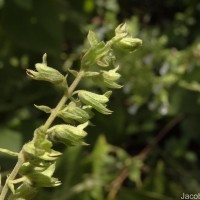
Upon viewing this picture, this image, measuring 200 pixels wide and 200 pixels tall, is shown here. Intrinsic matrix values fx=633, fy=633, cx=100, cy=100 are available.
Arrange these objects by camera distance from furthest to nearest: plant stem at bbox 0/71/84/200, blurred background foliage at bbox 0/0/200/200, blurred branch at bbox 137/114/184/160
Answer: blurred branch at bbox 137/114/184/160 → blurred background foliage at bbox 0/0/200/200 → plant stem at bbox 0/71/84/200

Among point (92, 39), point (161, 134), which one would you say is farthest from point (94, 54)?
point (161, 134)

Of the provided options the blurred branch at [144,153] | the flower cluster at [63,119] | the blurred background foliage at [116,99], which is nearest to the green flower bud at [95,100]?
the flower cluster at [63,119]

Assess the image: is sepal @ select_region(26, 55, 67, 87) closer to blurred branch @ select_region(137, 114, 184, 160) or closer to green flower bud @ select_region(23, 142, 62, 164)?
green flower bud @ select_region(23, 142, 62, 164)

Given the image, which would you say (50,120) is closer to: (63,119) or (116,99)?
(63,119)

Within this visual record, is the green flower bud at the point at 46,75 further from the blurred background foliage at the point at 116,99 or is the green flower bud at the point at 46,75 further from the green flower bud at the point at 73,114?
the blurred background foliage at the point at 116,99

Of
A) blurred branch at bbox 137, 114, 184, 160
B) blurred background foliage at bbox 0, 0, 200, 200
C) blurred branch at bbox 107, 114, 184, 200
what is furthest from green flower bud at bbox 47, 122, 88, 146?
blurred branch at bbox 137, 114, 184, 160

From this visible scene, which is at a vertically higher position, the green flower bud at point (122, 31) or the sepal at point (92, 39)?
the green flower bud at point (122, 31)

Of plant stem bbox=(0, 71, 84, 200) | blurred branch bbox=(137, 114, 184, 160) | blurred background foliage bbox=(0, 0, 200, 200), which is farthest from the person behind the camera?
blurred branch bbox=(137, 114, 184, 160)
